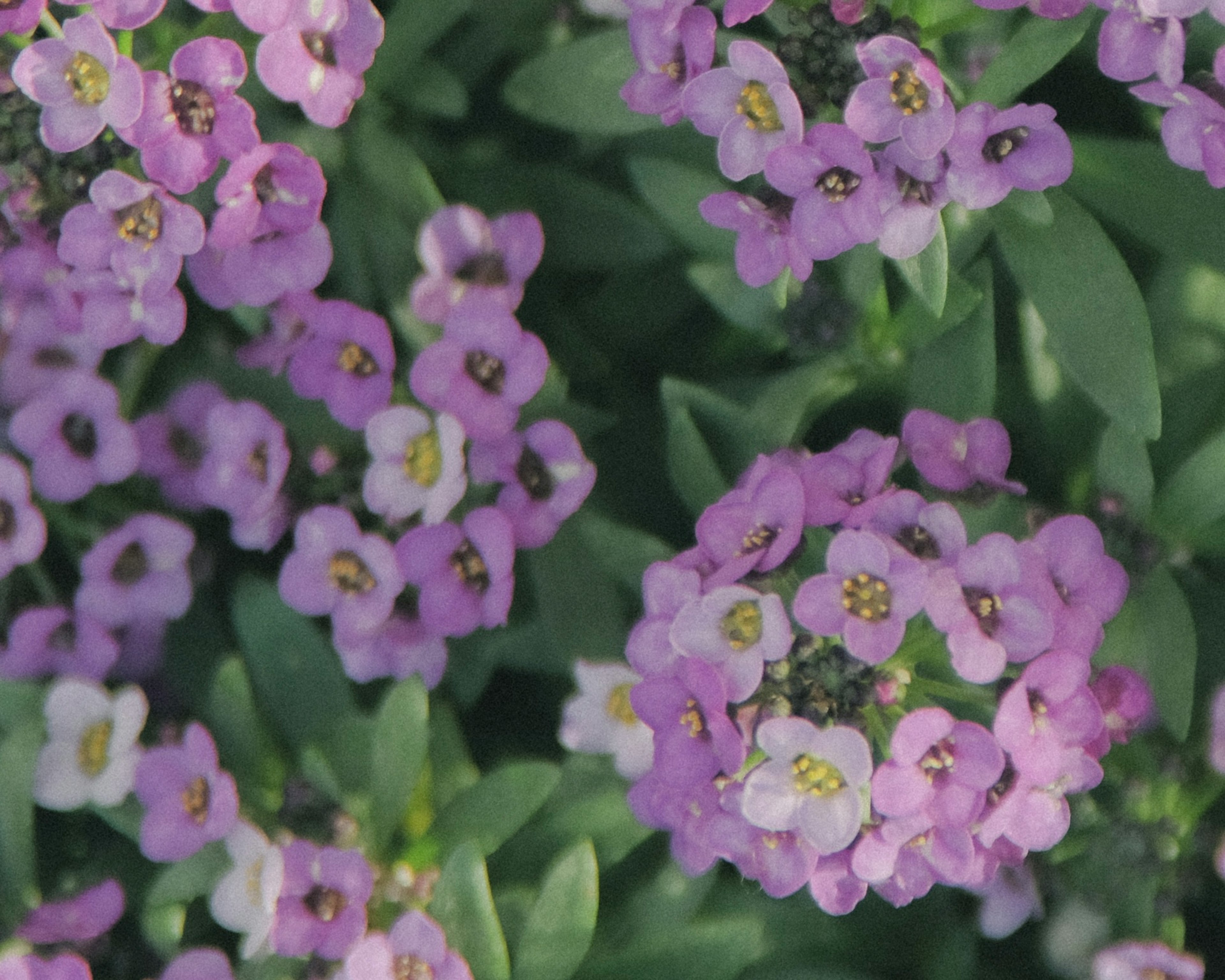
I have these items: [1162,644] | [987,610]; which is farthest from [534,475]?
[1162,644]

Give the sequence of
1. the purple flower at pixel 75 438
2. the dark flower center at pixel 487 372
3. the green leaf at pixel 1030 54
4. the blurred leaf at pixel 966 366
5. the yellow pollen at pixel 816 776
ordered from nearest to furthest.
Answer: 1. the yellow pollen at pixel 816 776
2. the green leaf at pixel 1030 54
3. the blurred leaf at pixel 966 366
4. the dark flower center at pixel 487 372
5. the purple flower at pixel 75 438

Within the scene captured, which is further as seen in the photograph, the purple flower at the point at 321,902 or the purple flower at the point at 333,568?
the purple flower at the point at 333,568

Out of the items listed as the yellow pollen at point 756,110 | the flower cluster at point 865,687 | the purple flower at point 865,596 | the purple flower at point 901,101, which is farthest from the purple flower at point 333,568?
the purple flower at point 901,101

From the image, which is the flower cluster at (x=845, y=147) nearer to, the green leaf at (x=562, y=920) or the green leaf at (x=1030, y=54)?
the green leaf at (x=1030, y=54)

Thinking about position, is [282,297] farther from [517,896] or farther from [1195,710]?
[1195,710]

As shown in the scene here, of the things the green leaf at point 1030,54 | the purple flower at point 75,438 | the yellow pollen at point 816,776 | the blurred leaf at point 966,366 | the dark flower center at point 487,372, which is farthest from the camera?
the purple flower at point 75,438

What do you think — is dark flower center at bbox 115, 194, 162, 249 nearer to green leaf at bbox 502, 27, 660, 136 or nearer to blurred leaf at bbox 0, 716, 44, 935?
green leaf at bbox 502, 27, 660, 136
